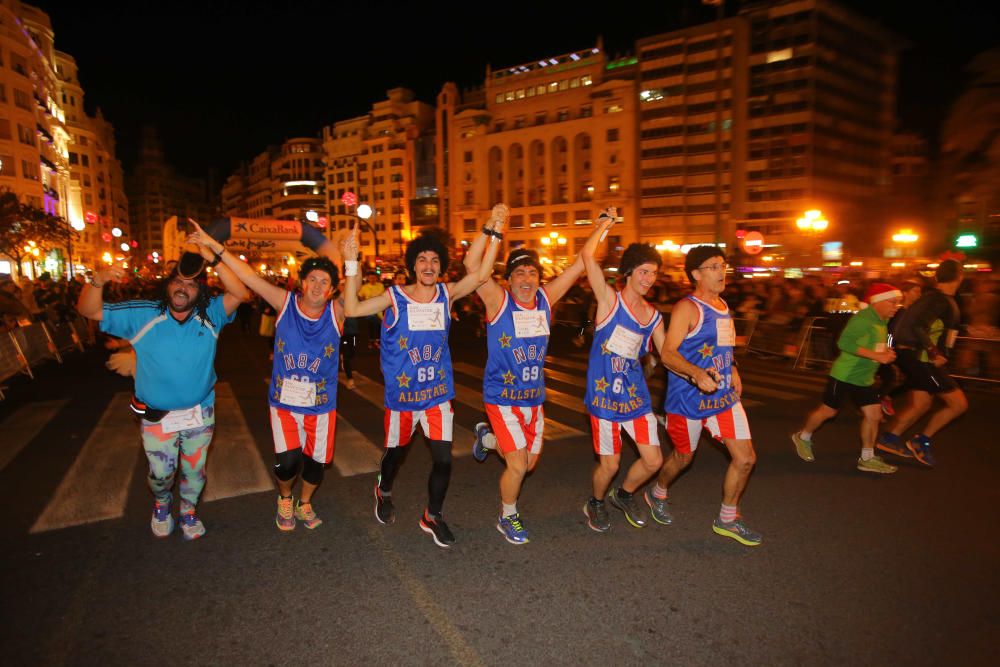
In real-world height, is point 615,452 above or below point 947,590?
above

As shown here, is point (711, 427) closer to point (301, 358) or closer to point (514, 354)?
point (514, 354)

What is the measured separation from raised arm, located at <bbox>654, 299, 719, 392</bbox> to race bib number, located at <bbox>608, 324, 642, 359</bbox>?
211 millimetres

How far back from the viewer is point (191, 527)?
14.3 feet

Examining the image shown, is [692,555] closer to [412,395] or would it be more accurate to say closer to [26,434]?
[412,395]

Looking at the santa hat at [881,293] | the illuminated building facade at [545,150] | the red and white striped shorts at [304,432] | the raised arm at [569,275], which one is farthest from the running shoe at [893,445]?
the illuminated building facade at [545,150]

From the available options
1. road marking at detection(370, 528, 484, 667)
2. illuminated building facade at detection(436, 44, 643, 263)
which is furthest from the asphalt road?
illuminated building facade at detection(436, 44, 643, 263)

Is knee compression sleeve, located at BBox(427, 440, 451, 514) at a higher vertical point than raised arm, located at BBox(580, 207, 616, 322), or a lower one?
lower

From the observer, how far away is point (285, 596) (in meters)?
3.56

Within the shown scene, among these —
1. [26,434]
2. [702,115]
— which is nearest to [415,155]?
[702,115]

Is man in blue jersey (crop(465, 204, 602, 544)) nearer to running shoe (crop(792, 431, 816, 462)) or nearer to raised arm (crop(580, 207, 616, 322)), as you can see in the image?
raised arm (crop(580, 207, 616, 322))

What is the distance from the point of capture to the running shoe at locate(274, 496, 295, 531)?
14.6 feet

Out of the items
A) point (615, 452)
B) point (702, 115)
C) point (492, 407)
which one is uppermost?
point (702, 115)

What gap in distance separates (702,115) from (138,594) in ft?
229

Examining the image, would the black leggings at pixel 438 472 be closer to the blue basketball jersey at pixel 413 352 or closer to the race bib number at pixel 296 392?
the blue basketball jersey at pixel 413 352
